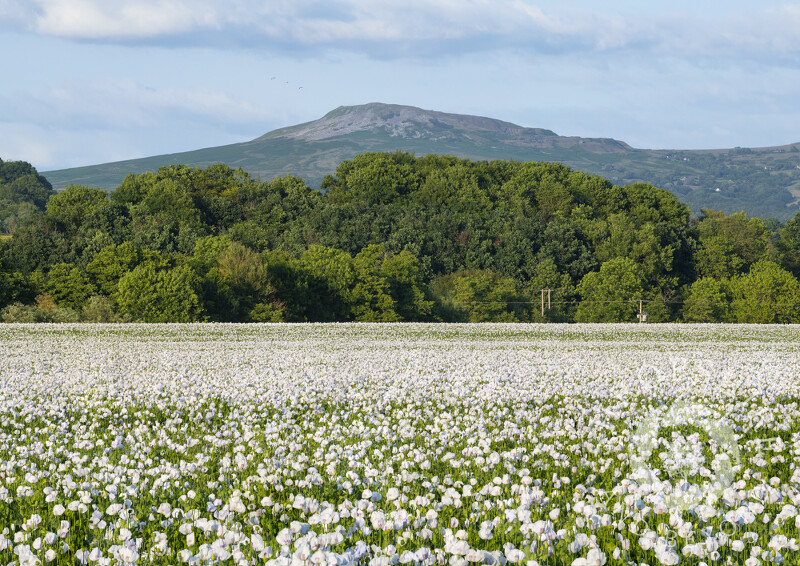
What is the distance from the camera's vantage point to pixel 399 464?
9.15 meters

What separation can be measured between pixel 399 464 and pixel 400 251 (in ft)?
371

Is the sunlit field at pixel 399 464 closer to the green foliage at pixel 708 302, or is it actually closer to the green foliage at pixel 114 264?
the green foliage at pixel 114 264

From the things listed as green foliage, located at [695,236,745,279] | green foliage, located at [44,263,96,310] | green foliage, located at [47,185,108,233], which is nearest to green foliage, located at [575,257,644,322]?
green foliage, located at [695,236,745,279]

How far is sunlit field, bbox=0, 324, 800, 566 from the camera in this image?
19.6ft

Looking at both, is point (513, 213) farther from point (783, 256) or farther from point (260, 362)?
point (260, 362)

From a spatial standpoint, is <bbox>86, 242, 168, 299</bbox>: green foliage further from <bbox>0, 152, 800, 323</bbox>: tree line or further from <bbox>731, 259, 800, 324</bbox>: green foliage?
<bbox>731, 259, 800, 324</bbox>: green foliage

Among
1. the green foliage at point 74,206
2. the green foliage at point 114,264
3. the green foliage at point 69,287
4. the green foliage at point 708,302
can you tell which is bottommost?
the green foliage at point 708,302

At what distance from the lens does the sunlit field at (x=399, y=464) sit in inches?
235

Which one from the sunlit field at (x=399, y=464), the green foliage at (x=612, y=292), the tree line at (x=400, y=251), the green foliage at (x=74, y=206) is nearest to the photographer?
the sunlit field at (x=399, y=464)

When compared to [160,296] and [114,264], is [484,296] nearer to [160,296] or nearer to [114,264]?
[114,264]

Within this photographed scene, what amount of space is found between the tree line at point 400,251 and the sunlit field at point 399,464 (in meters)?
50.4

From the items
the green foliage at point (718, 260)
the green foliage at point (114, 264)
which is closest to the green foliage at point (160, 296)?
the green foliage at point (114, 264)

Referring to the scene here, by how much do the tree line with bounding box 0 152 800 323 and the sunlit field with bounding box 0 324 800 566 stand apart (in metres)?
50.4

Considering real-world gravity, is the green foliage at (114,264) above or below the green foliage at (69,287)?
above
